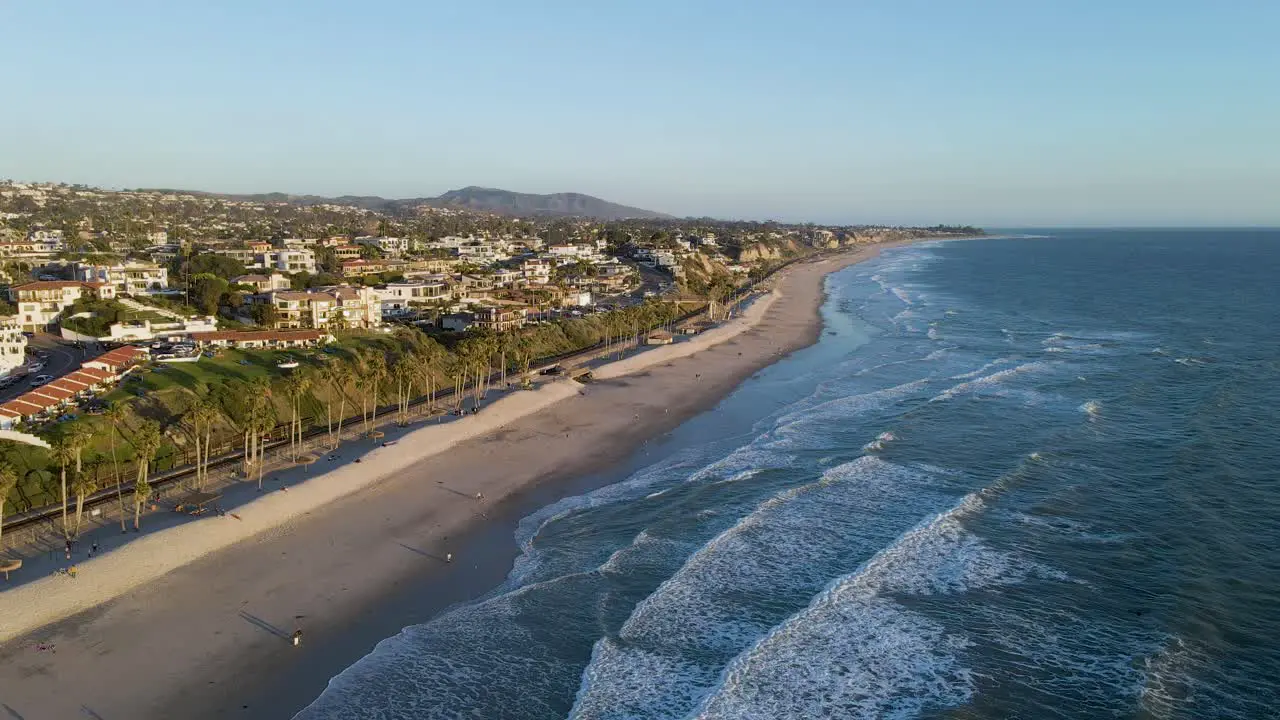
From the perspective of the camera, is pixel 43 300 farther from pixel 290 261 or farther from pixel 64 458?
pixel 64 458

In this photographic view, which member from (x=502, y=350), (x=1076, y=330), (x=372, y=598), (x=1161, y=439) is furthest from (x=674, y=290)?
(x=372, y=598)

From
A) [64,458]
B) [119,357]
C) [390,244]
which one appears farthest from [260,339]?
[390,244]

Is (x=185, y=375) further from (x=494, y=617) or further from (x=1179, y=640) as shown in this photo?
(x=1179, y=640)

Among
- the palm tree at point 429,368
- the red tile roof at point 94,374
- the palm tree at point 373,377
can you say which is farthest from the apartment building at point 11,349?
the palm tree at point 429,368

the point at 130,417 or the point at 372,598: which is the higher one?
the point at 130,417

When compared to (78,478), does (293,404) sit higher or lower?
lower

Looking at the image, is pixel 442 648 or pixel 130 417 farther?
pixel 130 417

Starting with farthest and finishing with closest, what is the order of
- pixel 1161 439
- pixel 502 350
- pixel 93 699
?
pixel 502 350
pixel 1161 439
pixel 93 699

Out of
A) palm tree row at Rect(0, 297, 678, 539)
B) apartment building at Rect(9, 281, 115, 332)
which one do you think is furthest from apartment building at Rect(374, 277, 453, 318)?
apartment building at Rect(9, 281, 115, 332)
